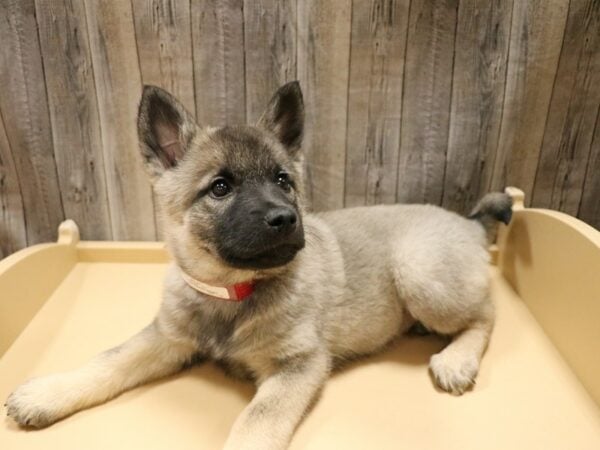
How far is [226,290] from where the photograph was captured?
1687mm

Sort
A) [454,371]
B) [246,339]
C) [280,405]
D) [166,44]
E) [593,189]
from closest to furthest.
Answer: [280,405] < [246,339] < [454,371] < [166,44] < [593,189]

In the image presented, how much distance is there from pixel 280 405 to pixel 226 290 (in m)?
0.40

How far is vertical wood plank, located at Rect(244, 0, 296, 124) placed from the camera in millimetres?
2205

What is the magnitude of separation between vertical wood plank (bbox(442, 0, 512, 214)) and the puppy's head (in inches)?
35.0

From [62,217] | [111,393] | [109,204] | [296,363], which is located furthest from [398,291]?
[62,217]

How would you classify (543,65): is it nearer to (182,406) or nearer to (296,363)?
(296,363)

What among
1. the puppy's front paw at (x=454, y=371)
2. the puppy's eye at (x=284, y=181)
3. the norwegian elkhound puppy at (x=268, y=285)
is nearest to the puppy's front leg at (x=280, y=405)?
the norwegian elkhound puppy at (x=268, y=285)

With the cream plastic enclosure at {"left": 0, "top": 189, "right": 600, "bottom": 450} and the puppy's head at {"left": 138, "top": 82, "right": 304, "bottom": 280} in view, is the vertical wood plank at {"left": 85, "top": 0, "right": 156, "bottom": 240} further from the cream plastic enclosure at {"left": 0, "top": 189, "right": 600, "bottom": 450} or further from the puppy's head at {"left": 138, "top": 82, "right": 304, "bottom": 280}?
the puppy's head at {"left": 138, "top": 82, "right": 304, "bottom": 280}

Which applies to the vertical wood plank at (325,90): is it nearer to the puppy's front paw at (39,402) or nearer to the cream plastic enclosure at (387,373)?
the cream plastic enclosure at (387,373)

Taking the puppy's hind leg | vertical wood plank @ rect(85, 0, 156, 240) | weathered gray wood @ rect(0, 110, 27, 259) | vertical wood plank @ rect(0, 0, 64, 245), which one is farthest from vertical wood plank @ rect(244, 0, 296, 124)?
the puppy's hind leg

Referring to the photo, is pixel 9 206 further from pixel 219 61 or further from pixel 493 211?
pixel 493 211

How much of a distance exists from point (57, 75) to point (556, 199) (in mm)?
2407

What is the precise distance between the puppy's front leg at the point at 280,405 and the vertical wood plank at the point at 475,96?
3.88 ft

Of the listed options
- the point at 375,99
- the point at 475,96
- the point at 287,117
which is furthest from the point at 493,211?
the point at 287,117
